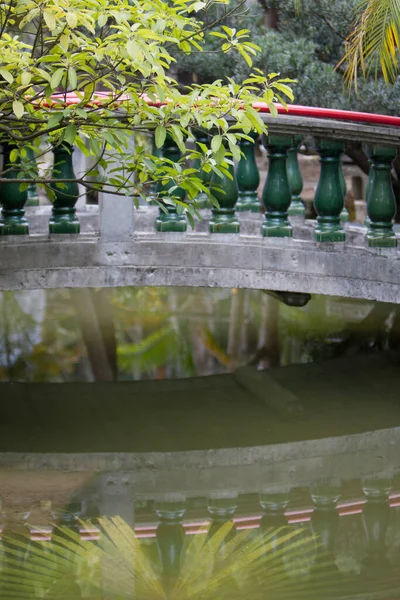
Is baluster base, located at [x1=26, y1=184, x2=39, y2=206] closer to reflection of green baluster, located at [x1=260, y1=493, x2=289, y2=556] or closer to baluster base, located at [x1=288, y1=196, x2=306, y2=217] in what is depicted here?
baluster base, located at [x1=288, y1=196, x2=306, y2=217]

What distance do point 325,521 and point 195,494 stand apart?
694 millimetres

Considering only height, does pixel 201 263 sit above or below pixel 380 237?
below

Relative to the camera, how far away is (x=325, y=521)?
464 cm

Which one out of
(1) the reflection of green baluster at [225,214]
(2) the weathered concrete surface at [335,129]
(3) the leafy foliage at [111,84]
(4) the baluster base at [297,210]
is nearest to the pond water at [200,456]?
(4) the baluster base at [297,210]

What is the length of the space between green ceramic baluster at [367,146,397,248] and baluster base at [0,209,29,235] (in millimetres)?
2215

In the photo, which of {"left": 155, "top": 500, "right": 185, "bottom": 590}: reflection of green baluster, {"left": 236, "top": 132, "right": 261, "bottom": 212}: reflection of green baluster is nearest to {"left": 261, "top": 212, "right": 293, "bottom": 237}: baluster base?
{"left": 236, "top": 132, "right": 261, "bottom": 212}: reflection of green baluster

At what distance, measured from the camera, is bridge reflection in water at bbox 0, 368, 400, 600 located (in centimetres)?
402

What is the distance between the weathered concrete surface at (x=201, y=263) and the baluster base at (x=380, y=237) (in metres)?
0.04

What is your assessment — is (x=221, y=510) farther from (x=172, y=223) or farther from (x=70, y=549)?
(x=172, y=223)

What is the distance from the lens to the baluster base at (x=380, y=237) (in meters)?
6.52

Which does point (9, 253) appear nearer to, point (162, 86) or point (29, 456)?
point (29, 456)

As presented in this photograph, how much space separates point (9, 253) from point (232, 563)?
3.03 meters

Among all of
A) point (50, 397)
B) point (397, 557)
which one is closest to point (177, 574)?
point (397, 557)

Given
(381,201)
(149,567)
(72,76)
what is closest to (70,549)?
(149,567)
